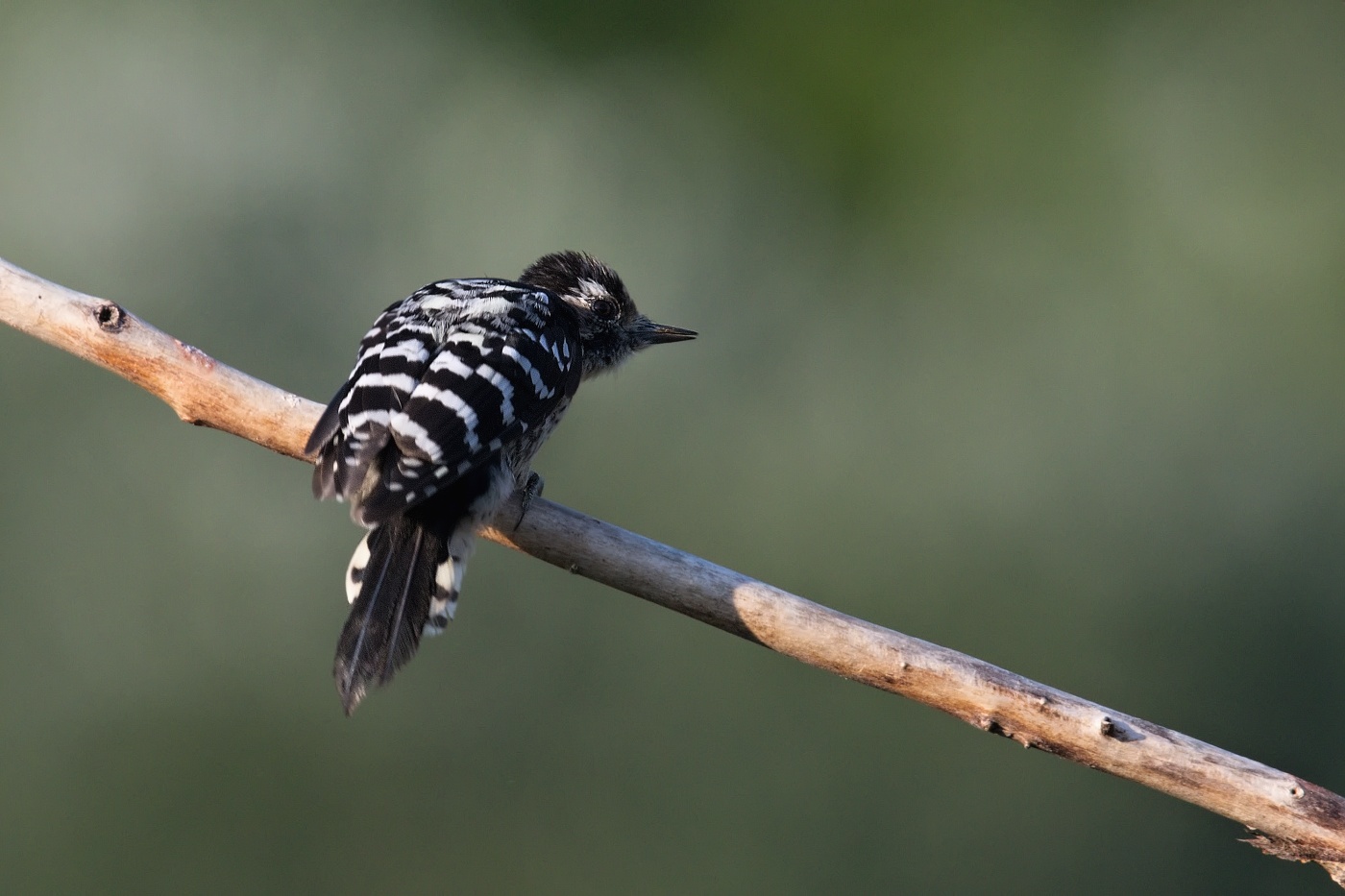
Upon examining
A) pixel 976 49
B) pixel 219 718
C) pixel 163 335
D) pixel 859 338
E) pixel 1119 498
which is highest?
pixel 976 49

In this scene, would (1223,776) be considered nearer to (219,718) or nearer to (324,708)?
(324,708)

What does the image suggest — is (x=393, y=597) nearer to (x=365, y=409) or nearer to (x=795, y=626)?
(x=365, y=409)

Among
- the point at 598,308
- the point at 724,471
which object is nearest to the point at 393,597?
the point at 598,308

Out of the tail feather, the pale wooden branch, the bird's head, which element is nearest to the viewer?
the pale wooden branch

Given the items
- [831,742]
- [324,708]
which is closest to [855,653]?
[831,742]

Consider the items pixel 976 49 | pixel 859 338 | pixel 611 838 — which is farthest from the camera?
pixel 976 49

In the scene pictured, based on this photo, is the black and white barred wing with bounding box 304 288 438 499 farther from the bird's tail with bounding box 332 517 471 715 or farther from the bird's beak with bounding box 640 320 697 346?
the bird's beak with bounding box 640 320 697 346

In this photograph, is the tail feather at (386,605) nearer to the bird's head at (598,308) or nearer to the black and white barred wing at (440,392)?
the black and white barred wing at (440,392)

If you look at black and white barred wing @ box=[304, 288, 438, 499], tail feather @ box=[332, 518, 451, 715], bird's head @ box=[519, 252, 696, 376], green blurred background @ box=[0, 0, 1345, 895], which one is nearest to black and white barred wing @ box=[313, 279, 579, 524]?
black and white barred wing @ box=[304, 288, 438, 499]
